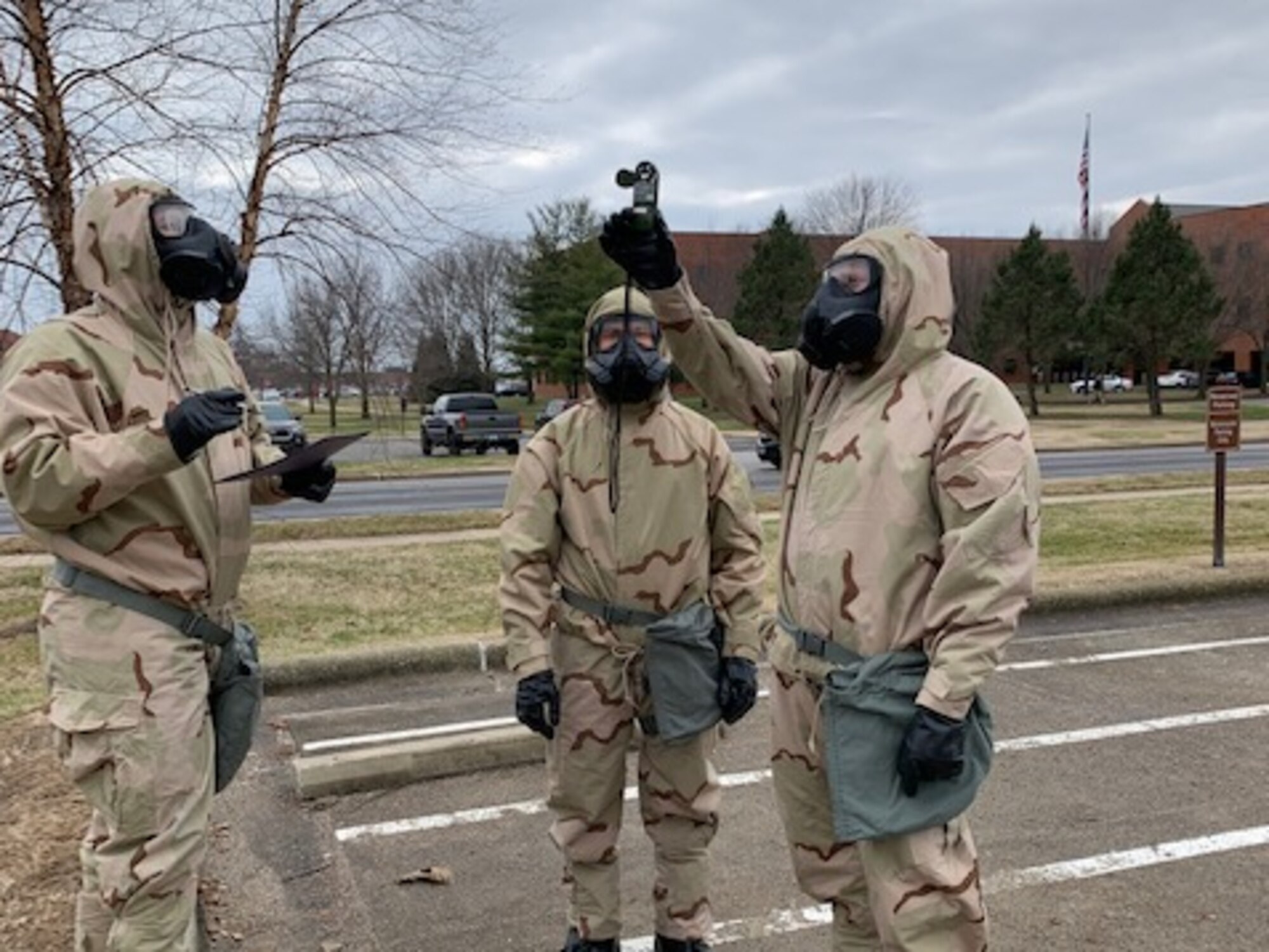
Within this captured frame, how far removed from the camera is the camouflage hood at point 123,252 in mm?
2615

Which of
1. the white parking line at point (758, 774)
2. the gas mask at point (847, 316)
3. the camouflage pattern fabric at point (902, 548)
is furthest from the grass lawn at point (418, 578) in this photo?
the gas mask at point (847, 316)

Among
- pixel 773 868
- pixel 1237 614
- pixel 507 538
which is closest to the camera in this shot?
pixel 507 538

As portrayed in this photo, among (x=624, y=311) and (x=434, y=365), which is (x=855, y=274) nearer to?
(x=624, y=311)

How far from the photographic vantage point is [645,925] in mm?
3545

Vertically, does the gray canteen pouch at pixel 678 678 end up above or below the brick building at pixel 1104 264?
below

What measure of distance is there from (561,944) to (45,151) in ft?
17.4

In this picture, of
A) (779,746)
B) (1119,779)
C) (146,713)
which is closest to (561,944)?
(779,746)

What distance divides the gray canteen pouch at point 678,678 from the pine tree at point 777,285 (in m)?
40.8

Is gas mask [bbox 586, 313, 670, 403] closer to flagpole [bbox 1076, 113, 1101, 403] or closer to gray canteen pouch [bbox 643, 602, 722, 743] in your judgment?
gray canteen pouch [bbox 643, 602, 722, 743]

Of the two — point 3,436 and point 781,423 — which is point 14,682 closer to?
point 3,436

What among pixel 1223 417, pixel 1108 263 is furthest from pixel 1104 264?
pixel 1223 417

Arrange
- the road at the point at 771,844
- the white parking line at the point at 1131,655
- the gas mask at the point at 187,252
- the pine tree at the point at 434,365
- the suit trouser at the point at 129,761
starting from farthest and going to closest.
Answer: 1. the pine tree at the point at 434,365
2. the white parking line at the point at 1131,655
3. the road at the point at 771,844
4. the gas mask at the point at 187,252
5. the suit trouser at the point at 129,761

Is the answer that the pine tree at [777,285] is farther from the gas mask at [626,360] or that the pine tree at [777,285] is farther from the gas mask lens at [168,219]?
the gas mask lens at [168,219]

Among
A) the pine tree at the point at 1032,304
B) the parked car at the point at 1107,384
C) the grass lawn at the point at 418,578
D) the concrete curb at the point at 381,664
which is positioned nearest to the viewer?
the concrete curb at the point at 381,664
